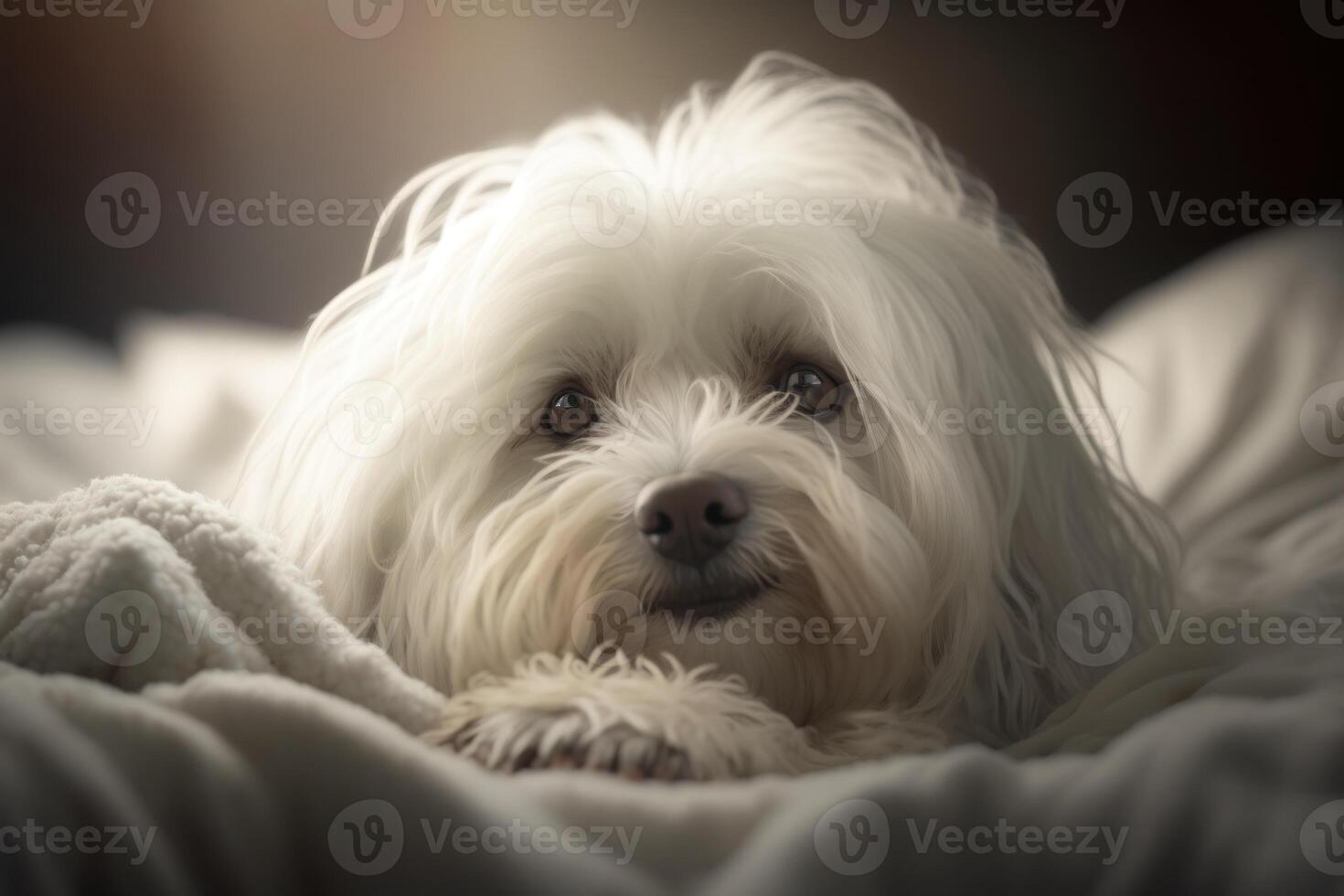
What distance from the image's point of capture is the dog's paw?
2.80 ft

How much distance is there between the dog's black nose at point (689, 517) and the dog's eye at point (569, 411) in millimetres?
227

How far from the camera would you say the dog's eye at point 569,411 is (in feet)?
4.07

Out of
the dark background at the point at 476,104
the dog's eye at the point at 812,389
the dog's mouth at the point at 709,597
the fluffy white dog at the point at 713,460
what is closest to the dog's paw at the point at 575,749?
the fluffy white dog at the point at 713,460

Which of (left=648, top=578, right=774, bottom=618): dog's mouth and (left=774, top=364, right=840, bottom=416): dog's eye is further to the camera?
(left=774, top=364, right=840, bottom=416): dog's eye

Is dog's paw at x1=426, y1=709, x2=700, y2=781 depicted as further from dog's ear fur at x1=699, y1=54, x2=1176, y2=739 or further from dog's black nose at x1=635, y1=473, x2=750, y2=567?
dog's ear fur at x1=699, y1=54, x2=1176, y2=739

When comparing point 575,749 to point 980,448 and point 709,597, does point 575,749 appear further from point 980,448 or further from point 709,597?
point 980,448

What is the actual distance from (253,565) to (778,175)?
736 mm

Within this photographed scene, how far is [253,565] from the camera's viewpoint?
945mm

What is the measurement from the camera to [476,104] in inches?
79.0

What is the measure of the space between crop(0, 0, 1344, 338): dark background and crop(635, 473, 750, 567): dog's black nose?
1196 millimetres

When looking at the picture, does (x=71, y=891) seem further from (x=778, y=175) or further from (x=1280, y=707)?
(x=778, y=175)

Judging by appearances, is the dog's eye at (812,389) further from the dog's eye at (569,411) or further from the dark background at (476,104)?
the dark background at (476,104)

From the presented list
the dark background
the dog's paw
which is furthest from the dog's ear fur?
the dark background

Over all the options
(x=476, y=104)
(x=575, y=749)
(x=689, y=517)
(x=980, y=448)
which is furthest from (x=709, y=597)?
(x=476, y=104)
